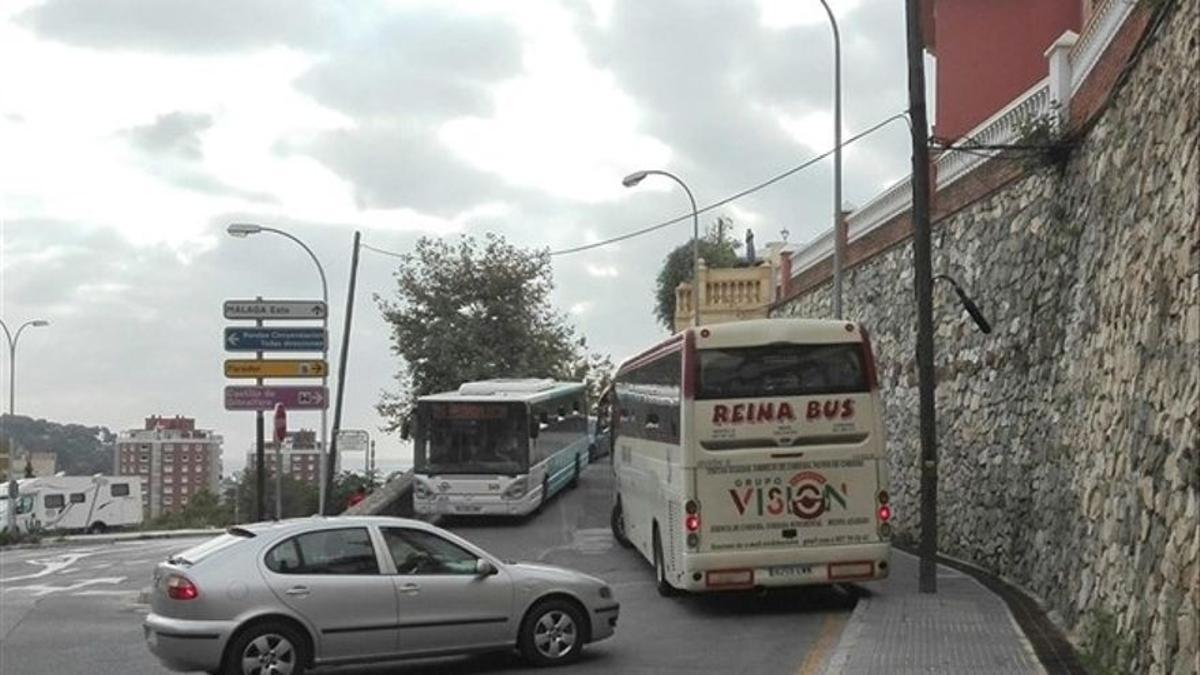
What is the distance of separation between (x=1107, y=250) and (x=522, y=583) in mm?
6017

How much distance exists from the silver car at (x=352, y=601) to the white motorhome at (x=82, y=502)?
50431 millimetres

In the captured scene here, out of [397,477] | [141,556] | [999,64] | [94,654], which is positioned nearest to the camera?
[94,654]

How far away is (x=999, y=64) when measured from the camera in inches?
1029

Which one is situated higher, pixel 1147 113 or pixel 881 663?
pixel 1147 113

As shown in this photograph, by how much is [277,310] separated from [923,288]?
1257 cm

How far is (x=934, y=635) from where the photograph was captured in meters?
12.5

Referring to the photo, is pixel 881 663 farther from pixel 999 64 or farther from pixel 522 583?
pixel 999 64

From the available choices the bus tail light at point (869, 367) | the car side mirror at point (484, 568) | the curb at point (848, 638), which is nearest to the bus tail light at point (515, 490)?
the curb at point (848, 638)

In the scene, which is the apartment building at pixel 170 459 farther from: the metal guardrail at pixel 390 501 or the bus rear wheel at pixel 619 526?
the bus rear wheel at pixel 619 526

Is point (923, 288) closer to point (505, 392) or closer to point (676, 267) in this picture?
point (505, 392)

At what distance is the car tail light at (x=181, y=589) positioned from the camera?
Result: 11250 mm

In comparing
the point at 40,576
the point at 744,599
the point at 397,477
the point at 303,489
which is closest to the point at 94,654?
the point at 744,599

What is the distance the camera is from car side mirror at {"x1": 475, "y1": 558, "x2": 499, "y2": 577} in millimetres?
12312

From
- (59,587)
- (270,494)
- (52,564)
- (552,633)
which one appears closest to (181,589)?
(552,633)
